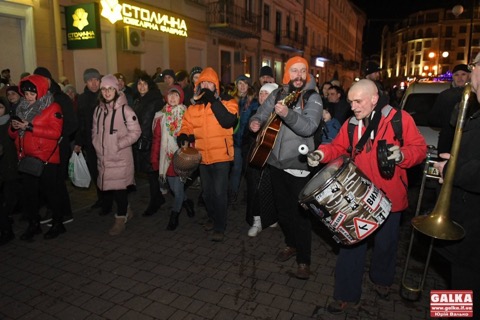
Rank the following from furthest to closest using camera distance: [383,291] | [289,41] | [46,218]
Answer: [289,41] → [46,218] → [383,291]

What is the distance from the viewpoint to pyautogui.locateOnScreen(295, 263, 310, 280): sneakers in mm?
3844

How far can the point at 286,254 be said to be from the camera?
14.1 feet

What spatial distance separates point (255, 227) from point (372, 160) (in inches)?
95.4

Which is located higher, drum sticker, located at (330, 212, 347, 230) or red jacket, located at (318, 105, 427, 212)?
red jacket, located at (318, 105, 427, 212)

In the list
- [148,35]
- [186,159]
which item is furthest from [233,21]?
[186,159]

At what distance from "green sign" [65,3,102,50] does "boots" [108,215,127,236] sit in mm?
6022

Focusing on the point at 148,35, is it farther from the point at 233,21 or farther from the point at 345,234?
the point at 345,234

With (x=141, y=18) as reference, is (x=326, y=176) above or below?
below

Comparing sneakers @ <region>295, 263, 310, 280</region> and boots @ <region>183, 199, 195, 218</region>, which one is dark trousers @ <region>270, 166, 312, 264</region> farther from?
boots @ <region>183, 199, 195, 218</region>

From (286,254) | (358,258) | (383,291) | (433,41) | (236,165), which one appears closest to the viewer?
(358,258)

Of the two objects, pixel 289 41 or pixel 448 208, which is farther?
pixel 289 41

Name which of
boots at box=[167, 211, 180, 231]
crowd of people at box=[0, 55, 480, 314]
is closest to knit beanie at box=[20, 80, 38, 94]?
crowd of people at box=[0, 55, 480, 314]

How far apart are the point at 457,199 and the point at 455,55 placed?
359 ft

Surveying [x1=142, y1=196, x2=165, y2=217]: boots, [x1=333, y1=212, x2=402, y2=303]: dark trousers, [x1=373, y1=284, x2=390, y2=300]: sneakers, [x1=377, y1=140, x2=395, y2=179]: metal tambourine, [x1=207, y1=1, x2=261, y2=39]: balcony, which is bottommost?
[x1=373, y1=284, x2=390, y2=300]: sneakers
